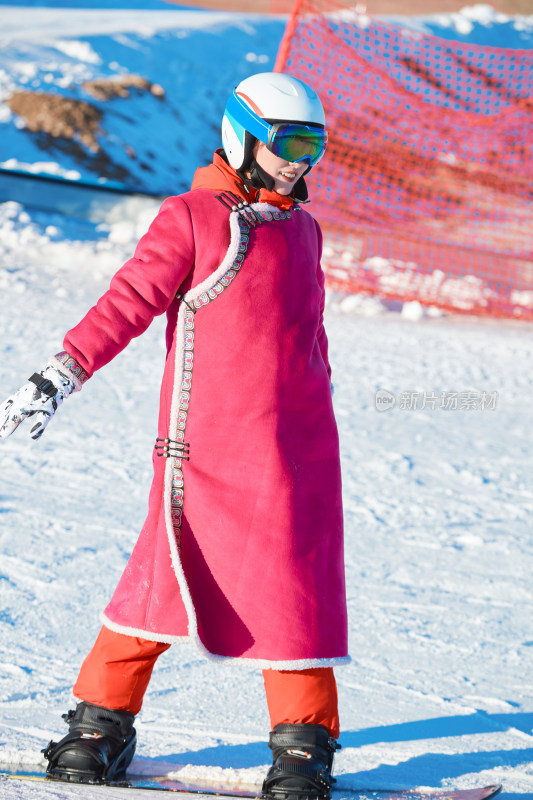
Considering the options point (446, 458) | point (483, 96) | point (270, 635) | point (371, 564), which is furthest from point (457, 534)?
point (483, 96)

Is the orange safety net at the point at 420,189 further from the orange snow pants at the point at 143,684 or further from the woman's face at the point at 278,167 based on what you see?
the orange snow pants at the point at 143,684

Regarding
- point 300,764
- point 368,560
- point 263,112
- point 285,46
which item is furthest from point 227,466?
point 285,46

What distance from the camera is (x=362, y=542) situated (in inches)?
138

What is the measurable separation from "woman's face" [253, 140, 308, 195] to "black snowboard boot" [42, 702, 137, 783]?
1.15 m

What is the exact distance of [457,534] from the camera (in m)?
3.63

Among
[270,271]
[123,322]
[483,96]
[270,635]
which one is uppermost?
[483,96]

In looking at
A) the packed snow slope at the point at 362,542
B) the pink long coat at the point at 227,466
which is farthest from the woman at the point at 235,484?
the packed snow slope at the point at 362,542

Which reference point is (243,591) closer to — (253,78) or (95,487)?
(253,78)

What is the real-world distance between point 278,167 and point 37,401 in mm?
691

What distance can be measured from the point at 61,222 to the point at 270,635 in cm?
616

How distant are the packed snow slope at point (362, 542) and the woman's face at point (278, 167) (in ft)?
4.05

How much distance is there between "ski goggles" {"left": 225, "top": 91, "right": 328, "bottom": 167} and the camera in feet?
6.63

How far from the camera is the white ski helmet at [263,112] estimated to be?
203cm

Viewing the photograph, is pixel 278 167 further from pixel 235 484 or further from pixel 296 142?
pixel 235 484
